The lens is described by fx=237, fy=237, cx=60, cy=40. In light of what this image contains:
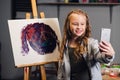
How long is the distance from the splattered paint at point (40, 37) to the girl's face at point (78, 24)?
1.98 feet

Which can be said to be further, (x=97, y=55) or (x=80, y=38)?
(x=80, y=38)

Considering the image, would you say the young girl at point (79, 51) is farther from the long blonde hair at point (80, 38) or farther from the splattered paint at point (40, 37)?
the splattered paint at point (40, 37)

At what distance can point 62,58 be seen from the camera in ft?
6.51

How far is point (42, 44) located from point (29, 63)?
0.78 ft

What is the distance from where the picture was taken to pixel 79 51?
190 centimetres

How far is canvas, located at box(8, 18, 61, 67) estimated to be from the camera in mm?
2389

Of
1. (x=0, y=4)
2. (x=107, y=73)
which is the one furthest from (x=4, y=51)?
(x=107, y=73)

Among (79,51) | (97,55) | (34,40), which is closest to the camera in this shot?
(97,55)

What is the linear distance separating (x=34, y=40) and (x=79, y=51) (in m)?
0.72

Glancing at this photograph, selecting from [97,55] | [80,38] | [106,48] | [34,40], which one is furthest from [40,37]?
[106,48]

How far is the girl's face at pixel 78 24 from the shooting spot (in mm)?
1895

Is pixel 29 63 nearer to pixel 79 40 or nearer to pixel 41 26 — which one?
pixel 41 26

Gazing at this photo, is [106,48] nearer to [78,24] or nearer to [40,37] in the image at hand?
[78,24]


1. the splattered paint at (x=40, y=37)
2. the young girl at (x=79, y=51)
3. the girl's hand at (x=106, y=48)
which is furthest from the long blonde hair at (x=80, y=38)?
the splattered paint at (x=40, y=37)
